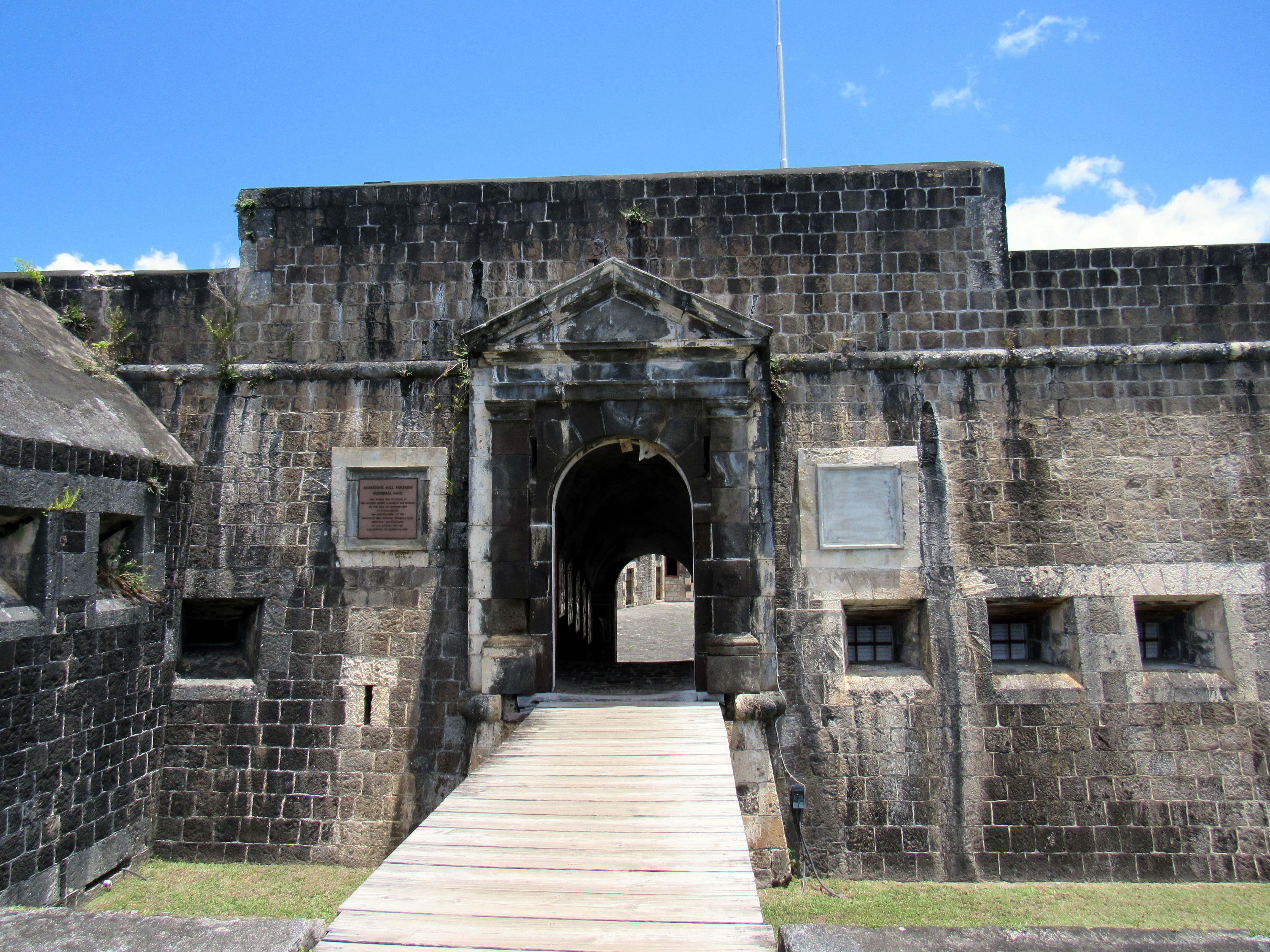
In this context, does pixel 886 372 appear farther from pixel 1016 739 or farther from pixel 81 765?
pixel 81 765

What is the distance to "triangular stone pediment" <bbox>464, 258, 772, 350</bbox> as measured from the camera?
6.92 meters

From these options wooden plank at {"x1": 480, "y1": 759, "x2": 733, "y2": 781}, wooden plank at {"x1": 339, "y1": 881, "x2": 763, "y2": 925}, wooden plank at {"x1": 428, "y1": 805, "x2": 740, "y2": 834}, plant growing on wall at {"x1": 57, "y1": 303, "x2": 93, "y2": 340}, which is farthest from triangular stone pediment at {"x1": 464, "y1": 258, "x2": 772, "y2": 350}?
wooden plank at {"x1": 339, "y1": 881, "x2": 763, "y2": 925}

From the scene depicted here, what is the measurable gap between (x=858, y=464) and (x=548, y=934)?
5404 millimetres

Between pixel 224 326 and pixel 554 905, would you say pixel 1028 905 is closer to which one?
pixel 554 905

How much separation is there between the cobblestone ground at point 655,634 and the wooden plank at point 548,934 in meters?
11.4

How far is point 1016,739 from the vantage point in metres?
7.11

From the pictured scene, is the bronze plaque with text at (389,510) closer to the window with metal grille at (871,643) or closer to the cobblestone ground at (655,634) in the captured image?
the window with metal grille at (871,643)

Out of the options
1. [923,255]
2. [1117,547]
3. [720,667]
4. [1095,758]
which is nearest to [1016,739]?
Answer: [1095,758]

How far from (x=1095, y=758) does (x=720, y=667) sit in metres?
3.68

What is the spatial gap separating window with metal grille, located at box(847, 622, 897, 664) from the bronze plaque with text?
14.9ft

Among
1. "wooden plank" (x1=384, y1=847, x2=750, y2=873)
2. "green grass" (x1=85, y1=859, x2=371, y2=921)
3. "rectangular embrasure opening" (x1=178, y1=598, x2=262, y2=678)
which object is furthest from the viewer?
"rectangular embrasure opening" (x1=178, y1=598, x2=262, y2=678)

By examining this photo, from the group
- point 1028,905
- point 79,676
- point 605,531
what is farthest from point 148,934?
point 605,531

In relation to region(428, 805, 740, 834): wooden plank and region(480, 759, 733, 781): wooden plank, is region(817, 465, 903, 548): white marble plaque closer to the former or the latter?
region(480, 759, 733, 781): wooden plank

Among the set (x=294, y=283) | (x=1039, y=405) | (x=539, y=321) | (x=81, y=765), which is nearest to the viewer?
(x=81, y=765)
